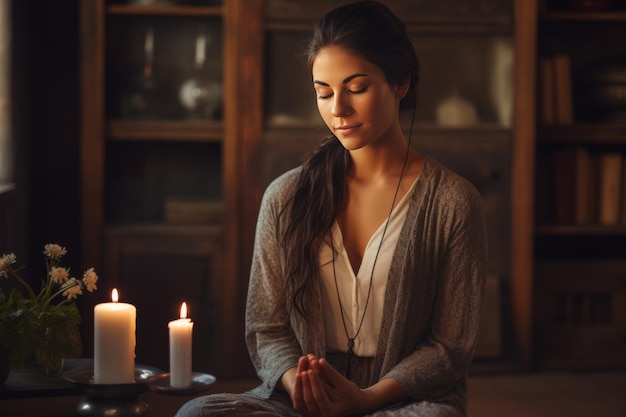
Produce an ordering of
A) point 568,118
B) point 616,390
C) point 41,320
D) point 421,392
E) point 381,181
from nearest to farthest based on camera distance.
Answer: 1. point 41,320
2. point 421,392
3. point 381,181
4. point 616,390
5. point 568,118

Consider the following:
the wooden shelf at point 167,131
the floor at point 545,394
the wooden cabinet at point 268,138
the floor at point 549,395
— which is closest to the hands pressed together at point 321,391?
the floor at point 545,394

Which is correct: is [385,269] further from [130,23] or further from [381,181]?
[130,23]

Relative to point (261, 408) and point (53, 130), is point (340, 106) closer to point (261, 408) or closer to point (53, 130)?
point (261, 408)

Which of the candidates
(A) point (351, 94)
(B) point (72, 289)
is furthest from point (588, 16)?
(B) point (72, 289)

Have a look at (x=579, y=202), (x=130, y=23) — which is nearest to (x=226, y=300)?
(x=130, y=23)

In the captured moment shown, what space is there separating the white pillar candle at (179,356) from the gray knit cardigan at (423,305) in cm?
53

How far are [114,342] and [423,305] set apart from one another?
686 mm

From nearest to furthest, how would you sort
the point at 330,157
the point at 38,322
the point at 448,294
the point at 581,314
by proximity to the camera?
the point at 38,322
the point at 448,294
the point at 330,157
the point at 581,314

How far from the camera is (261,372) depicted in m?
1.85

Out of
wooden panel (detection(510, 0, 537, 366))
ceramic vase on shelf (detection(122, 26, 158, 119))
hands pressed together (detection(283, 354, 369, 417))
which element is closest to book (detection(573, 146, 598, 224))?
wooden panel (detection(510, 0, 537, 366))

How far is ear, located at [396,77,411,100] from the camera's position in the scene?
188 centimetres

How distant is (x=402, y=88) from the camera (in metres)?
1.89

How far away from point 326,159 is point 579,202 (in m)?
1.92

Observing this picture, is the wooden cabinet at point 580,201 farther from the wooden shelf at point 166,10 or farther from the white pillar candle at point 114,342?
the white pillar candle at point 114,342
